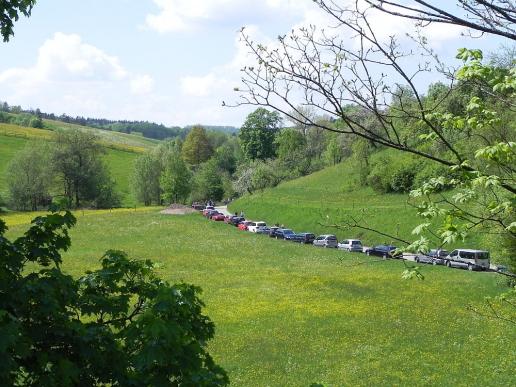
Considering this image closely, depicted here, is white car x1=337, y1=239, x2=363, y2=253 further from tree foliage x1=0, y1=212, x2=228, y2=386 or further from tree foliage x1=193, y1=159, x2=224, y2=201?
tree foliage x1=193, y1=159, x2=224, y2=201

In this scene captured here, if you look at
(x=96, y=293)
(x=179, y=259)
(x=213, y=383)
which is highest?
(x=96, y=293)

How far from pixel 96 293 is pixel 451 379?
16.3m

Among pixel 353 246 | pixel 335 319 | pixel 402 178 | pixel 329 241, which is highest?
pixel 402 178

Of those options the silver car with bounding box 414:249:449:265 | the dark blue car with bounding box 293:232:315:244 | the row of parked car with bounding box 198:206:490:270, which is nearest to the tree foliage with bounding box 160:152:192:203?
the row of parked car with bounding box 198:206:490:270

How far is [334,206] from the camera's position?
66.8 metres

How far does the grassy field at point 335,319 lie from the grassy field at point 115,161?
2997 inches

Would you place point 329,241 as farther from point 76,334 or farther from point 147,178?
point 147,178

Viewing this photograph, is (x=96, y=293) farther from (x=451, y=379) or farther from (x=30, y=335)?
(x=451, y=379)

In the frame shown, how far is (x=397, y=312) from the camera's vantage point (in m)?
29.9

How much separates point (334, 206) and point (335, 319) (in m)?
38.6

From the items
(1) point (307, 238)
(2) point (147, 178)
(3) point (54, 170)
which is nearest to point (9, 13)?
(1) point (307, 238)

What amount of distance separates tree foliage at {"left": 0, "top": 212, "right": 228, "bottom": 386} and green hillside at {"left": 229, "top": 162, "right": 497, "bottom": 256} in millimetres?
32704

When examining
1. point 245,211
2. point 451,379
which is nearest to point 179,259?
point 451,379

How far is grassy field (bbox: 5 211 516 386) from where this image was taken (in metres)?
21.2
